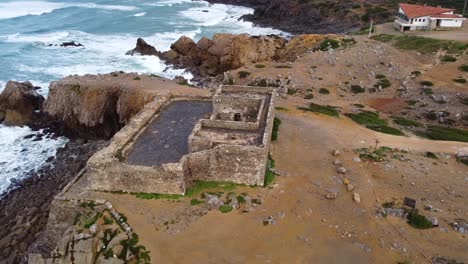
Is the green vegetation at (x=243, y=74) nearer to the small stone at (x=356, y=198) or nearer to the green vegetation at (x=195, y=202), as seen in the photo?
the small stone at (x=356, y=198)

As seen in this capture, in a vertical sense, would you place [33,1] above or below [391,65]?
above

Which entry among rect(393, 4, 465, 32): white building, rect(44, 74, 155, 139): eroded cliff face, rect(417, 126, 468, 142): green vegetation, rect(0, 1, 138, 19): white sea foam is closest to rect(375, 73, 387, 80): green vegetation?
rect(417, 126, 468, 142): green vegetation

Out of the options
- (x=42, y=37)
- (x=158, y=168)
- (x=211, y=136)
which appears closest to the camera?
(x=158, y=168)

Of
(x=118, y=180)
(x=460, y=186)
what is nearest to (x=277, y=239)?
(x=118, y=180)

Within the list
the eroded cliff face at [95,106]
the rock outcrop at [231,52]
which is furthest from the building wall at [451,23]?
the eroded cliff face at [95,106]

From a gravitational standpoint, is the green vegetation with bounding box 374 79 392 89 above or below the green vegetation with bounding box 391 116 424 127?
above

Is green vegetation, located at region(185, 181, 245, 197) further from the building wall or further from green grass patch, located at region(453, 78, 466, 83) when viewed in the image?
the building wall

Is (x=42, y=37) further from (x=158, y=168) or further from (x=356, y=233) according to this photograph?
(x=356, y=233)

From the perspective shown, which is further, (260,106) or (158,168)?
(260,106)
